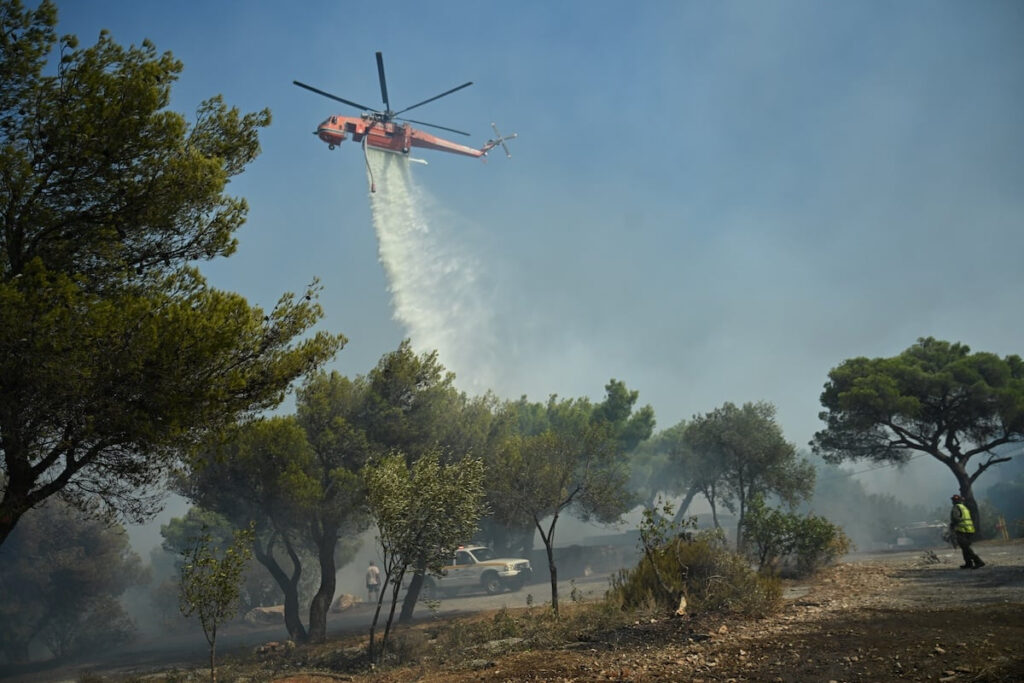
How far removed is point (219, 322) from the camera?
10.4m

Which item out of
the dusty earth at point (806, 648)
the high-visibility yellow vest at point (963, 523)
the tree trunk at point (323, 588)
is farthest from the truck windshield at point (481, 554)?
the high-visibility yellow vest at point (963, 523)

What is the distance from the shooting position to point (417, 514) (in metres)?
15.6

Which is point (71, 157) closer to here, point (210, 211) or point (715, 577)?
point (210, 211)

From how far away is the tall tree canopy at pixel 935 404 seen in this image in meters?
33.1

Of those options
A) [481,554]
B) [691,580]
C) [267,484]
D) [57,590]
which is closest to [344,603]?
[481,554]

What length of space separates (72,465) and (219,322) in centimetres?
389

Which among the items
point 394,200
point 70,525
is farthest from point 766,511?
point 394,200

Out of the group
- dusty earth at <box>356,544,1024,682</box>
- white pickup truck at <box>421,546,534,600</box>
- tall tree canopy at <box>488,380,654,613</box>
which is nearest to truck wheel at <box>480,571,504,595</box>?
white pickup truck at <box>421,546,534,600</box>

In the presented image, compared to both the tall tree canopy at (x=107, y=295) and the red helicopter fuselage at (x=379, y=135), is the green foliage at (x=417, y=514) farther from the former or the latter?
the red helicopter fuselage at (x=379, y=135)

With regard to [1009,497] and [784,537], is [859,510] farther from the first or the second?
[784,537]

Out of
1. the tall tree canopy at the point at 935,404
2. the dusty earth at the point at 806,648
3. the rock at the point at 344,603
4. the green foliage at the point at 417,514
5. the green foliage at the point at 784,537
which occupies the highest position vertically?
the tall tree canopy at the point at 935,404

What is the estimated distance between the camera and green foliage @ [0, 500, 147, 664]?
37.6 meters

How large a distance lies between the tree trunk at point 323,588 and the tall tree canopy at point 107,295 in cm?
1176

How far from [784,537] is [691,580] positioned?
7.29 meters
